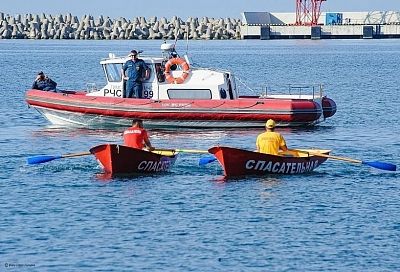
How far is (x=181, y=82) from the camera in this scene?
3966 centimetres

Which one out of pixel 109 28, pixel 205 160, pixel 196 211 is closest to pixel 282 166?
pixel 205 160

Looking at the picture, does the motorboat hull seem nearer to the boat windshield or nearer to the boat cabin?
the boat cabin

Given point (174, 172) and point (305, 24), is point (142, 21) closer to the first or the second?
point (305, 24)

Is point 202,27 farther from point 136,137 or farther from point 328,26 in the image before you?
point 136,137

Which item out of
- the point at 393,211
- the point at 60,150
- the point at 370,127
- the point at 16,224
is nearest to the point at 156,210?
the point at 16,224

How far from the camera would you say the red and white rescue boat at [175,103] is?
39031 millimetres

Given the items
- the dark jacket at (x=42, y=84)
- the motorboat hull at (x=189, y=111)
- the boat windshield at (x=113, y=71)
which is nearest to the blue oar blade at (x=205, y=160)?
the motorboat hull at (x=189, y=111)

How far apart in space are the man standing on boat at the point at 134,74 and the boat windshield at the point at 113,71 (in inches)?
16.8

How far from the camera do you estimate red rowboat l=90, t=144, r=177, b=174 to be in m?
28.6

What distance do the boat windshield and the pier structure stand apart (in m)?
129

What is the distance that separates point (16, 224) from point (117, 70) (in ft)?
53.4

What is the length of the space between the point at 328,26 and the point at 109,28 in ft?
92.7

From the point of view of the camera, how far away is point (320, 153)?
1195 inches

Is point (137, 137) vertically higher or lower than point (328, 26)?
higher
